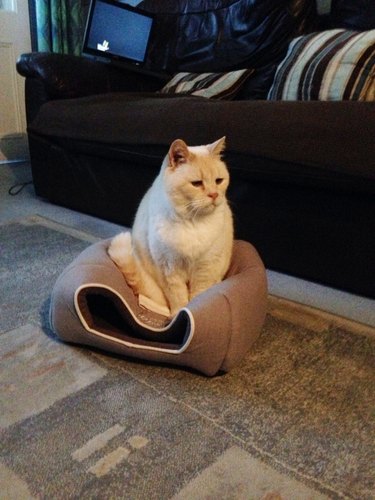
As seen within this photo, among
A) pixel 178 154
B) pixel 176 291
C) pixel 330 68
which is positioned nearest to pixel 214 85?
pixel 330 68

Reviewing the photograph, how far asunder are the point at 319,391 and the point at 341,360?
0.15 m

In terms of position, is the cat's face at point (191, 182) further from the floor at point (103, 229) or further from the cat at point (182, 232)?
the floor at point (103, 229)

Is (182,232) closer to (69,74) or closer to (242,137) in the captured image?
(242,137)

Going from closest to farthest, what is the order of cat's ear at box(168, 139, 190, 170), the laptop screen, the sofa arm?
cat's ear at box(168, 139, 190, 170)
the sofa arm
the laptop screen

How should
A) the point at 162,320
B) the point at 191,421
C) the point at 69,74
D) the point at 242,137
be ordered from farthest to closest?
the point at 69,74, the point at 242,137, the point at 162,320, the point at 191,421

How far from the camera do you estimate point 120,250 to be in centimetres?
124

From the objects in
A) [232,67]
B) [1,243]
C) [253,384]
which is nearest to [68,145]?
[1,243]

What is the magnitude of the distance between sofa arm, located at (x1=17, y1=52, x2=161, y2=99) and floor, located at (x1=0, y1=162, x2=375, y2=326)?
1.92 feet

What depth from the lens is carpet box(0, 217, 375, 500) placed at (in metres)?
0.70

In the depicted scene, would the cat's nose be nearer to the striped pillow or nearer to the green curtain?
the striped pillow

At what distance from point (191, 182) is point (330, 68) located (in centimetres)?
108

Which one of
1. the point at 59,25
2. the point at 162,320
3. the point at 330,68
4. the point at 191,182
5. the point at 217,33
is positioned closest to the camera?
the point at 191,182

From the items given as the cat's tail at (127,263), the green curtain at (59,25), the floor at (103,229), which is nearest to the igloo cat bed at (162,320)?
the cat's tail at (127,263)

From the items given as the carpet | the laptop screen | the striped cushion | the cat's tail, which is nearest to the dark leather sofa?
the laptop screen
